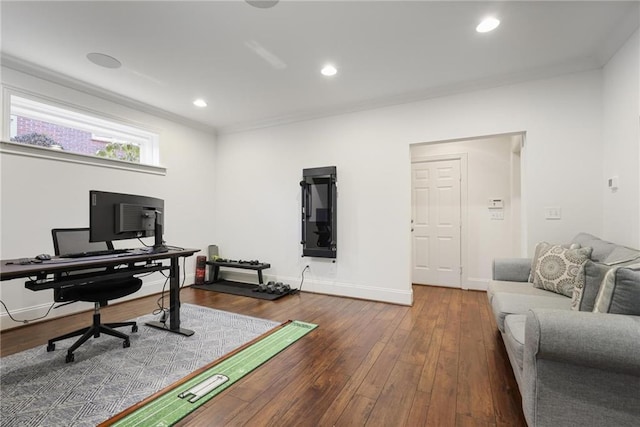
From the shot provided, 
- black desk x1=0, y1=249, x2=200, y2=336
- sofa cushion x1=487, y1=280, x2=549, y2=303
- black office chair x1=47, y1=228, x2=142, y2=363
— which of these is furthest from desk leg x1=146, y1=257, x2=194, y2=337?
sofa cushion x1=487, y1=280, x2=549, y2=303

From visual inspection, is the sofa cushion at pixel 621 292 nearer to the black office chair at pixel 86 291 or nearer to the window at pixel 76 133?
the black office chair at pixel 86 291

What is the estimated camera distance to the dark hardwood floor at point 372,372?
5.10ft

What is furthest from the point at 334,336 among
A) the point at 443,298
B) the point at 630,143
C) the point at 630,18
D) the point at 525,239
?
the point at 630,18

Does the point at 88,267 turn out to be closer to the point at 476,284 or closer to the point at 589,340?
the point at 589,340

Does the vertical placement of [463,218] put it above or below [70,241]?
above

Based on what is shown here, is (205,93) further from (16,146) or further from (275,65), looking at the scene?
(16,146)

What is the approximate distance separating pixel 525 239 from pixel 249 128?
163 inches

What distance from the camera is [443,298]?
150 inches

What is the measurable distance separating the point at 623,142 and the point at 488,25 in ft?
4.91

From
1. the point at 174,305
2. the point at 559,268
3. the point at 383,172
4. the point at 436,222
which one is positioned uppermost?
the point at 383,172

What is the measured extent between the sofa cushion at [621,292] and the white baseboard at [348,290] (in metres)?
2.27

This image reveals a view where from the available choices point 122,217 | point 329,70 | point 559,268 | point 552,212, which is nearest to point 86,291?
point 122,217

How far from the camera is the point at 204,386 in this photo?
1.80 metres

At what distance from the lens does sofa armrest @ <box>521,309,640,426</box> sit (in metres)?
1.13
